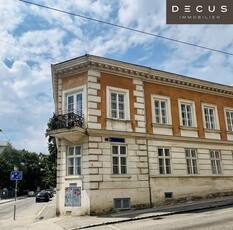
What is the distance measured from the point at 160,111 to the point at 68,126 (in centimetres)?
694

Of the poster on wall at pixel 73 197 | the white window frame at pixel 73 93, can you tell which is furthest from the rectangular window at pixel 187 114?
the poster on wall at pixel 73 197

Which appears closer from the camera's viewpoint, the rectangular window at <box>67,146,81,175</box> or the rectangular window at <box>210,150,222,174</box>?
the rectangular window at <box>67,146,81,175</box>

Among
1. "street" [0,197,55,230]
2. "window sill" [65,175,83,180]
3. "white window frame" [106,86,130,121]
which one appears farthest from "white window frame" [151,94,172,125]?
"street" [0,197,55,230]

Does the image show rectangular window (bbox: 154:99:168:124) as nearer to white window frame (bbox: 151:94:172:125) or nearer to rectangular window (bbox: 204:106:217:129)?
white window frame (bbox: 151:94:172:125)

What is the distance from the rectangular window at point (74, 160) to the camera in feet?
55.1

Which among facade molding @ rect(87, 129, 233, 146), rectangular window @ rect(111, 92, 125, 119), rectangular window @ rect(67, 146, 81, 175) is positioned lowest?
rectangular window @ rect(67, 146, 81, 175)

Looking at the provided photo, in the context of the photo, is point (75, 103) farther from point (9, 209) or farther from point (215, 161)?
point (9, 209)

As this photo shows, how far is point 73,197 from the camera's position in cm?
1623

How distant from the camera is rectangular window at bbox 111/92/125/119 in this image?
1822 cm

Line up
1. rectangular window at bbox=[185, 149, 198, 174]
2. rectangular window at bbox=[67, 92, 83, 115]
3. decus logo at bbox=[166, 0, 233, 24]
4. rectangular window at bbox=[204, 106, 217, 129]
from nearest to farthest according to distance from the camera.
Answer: decus logo at bbox=[166, 0, 233, 24] → rectangular window at bbox=[67, 92, 83, 115] → rectangular window at bbox=[185, 149, 198, 174] → rectangular window at bbox=[204, 106, 217, 129]

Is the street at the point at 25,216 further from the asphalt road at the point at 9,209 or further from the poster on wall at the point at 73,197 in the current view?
the poster on wall at the point at 73,197

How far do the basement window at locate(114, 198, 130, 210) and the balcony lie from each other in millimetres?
4241

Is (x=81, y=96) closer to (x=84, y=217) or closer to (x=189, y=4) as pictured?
(x=84, y=217)

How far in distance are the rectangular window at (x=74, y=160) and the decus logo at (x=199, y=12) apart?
31.7 feet
